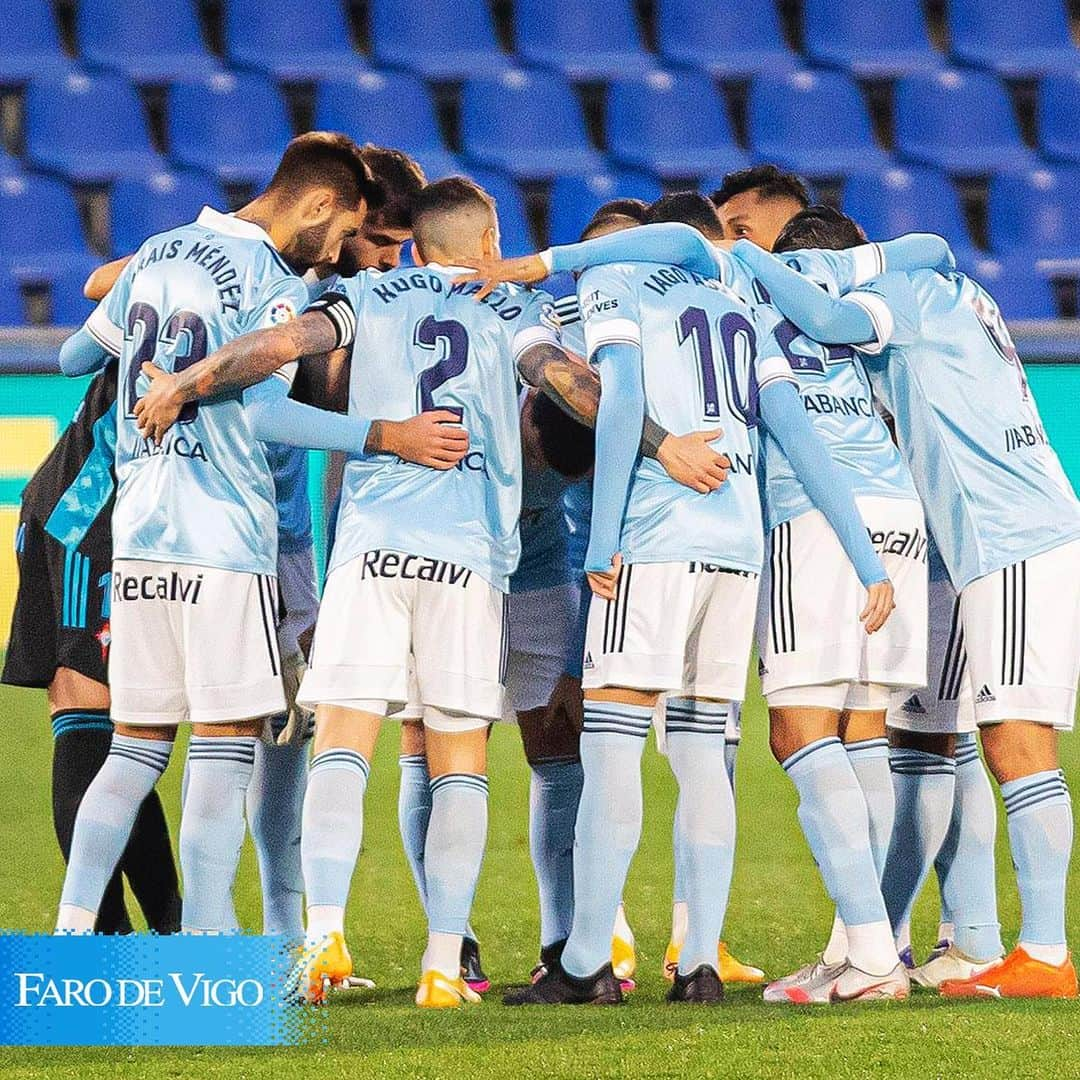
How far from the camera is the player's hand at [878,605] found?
3.80 metres

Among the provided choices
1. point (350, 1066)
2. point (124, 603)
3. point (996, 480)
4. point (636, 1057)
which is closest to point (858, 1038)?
Result: point (636, 1057)

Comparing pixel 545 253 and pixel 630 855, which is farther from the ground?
pixel 545 253

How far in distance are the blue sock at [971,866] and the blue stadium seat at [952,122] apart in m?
6.70

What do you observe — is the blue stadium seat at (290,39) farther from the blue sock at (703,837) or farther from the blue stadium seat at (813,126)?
the blue sock at (703,837)

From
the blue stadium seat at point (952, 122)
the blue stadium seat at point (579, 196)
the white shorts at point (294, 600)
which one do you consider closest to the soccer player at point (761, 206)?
the white shorts at point (294, 600)

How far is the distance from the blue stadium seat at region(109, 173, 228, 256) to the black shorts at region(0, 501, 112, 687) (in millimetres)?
5771

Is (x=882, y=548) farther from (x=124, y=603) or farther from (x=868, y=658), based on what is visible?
(x=124, y=603)

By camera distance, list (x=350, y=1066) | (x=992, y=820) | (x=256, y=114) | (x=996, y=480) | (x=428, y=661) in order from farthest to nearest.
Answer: (x=256, y=114) → (x=992, y=820) → (x=996, y=480) → (x=428, y=661) → (x=350, y=1066)

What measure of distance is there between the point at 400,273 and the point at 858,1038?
1718mm

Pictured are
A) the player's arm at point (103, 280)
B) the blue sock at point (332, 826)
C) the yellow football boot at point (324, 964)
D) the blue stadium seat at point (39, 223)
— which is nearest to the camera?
the yellow football boot at point (324, 964)

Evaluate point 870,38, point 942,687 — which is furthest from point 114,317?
point 870,38

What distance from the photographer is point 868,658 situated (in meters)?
3.95

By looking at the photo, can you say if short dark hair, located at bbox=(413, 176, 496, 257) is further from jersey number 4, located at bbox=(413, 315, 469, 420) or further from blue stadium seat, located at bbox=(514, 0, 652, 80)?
blue stadium seat, located at bbox=(514, 0, 652, 80)

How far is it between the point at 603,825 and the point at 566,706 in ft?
1.68
